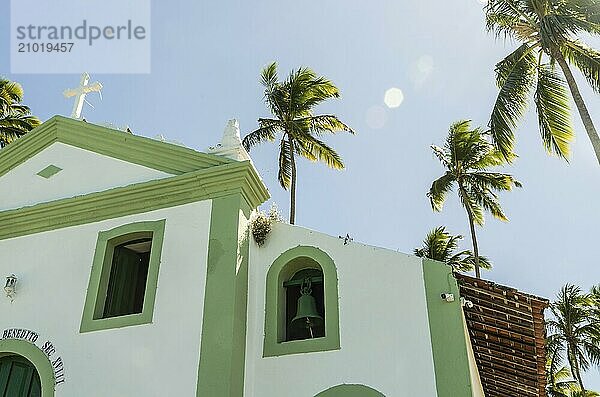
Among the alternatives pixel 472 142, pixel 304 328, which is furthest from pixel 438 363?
pixel 472 142

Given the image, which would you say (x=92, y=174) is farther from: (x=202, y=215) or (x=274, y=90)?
(x=274, y=90)

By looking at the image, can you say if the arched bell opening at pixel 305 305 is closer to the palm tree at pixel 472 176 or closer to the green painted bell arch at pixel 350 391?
the green painted bell arch at pixel 350 391

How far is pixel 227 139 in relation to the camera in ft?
31.6

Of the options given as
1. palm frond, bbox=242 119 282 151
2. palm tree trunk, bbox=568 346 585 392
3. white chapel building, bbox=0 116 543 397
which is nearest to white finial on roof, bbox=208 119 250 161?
white chapel building, bbox=0 116 543 397

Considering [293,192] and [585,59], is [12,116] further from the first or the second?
[585,59]

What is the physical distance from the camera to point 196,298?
8.08 metres

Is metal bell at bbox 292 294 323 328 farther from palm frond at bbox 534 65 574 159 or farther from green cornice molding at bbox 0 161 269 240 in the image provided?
palm frond at bbox 534 65 574 159

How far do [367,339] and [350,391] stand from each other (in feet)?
2.27

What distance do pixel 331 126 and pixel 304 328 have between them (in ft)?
48.5

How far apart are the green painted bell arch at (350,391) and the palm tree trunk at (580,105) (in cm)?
747

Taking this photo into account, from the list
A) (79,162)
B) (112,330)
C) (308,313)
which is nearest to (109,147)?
(79,162)

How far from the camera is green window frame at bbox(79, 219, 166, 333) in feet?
26.9

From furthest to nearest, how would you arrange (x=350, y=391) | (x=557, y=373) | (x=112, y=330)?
(x=557, y=373), (x=112, y=330), (x=350, y=391)

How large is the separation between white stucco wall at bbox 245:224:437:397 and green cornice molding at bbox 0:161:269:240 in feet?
5.15
